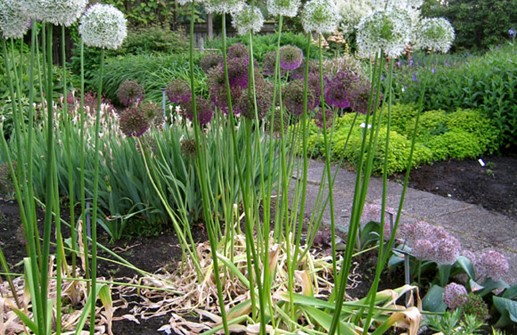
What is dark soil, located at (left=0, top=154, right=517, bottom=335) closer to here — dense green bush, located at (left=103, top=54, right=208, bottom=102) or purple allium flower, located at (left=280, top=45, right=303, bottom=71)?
purple allium flower, located at (left=280, top=45, right=303, bottom=71)

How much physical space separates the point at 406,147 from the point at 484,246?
2176mm

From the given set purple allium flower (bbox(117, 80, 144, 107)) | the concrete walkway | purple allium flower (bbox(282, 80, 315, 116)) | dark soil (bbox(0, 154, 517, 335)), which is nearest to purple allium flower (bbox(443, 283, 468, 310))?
dark soil (bbox(0, 154, 517, 335))

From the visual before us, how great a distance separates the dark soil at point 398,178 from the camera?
251 centimetres

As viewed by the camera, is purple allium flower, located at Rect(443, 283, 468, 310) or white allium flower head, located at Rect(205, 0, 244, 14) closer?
white allium flower head, located at Rect(205, 0, 244, 14)

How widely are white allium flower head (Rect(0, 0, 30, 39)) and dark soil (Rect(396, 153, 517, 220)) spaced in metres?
3.74

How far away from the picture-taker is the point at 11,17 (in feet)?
4.28

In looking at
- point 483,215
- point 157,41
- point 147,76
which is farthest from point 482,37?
point 483,215

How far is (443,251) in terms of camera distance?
7.20ft

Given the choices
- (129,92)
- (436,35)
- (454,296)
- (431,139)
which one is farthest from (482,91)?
(436,35)

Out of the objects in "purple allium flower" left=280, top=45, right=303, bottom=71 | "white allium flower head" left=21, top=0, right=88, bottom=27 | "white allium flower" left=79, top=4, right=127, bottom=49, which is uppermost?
"white allium flower head" left=21, top=0, right=88, bottom=27

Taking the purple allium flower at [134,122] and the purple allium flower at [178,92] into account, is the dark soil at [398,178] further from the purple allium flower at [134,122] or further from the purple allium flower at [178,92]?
the purple allium flower at [178,92]

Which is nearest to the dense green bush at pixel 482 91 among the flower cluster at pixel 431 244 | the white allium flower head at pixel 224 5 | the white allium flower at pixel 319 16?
the flower cluster at pixel 431 244

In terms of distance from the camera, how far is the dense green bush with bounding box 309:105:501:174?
16.9 feet

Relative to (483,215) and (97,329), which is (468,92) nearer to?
(483,215)
